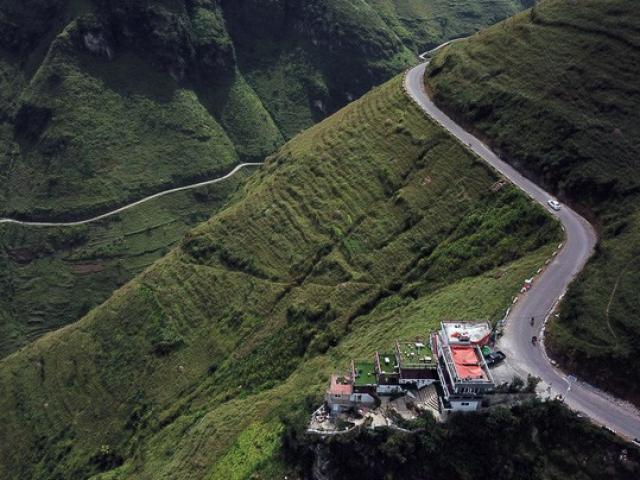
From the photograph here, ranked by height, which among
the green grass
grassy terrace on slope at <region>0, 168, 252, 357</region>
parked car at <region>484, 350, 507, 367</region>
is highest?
grassy terrace on slope at <region>0, 168, 252, 357</region>

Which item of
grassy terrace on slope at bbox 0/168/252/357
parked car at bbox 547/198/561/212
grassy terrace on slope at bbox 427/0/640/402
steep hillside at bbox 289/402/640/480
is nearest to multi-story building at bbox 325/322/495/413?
steep hillside at bbox 289/402/640/480

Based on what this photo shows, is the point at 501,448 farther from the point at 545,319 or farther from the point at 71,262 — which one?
the point at 71,262

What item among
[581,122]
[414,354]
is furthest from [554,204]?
[414,354]

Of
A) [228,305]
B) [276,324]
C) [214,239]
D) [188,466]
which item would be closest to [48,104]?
[214,239]

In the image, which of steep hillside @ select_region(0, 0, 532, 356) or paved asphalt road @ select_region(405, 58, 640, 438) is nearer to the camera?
paved asphalt road @ select_region(405, 58, 640, 438)

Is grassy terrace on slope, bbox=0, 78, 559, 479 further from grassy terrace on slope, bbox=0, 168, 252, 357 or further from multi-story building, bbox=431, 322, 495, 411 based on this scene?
grassy terrace on slope, bbox=0, 168, 252, 357

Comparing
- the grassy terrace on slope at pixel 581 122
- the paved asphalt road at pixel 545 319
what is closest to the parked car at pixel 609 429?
the paved asphalt road at pixel 545 319
